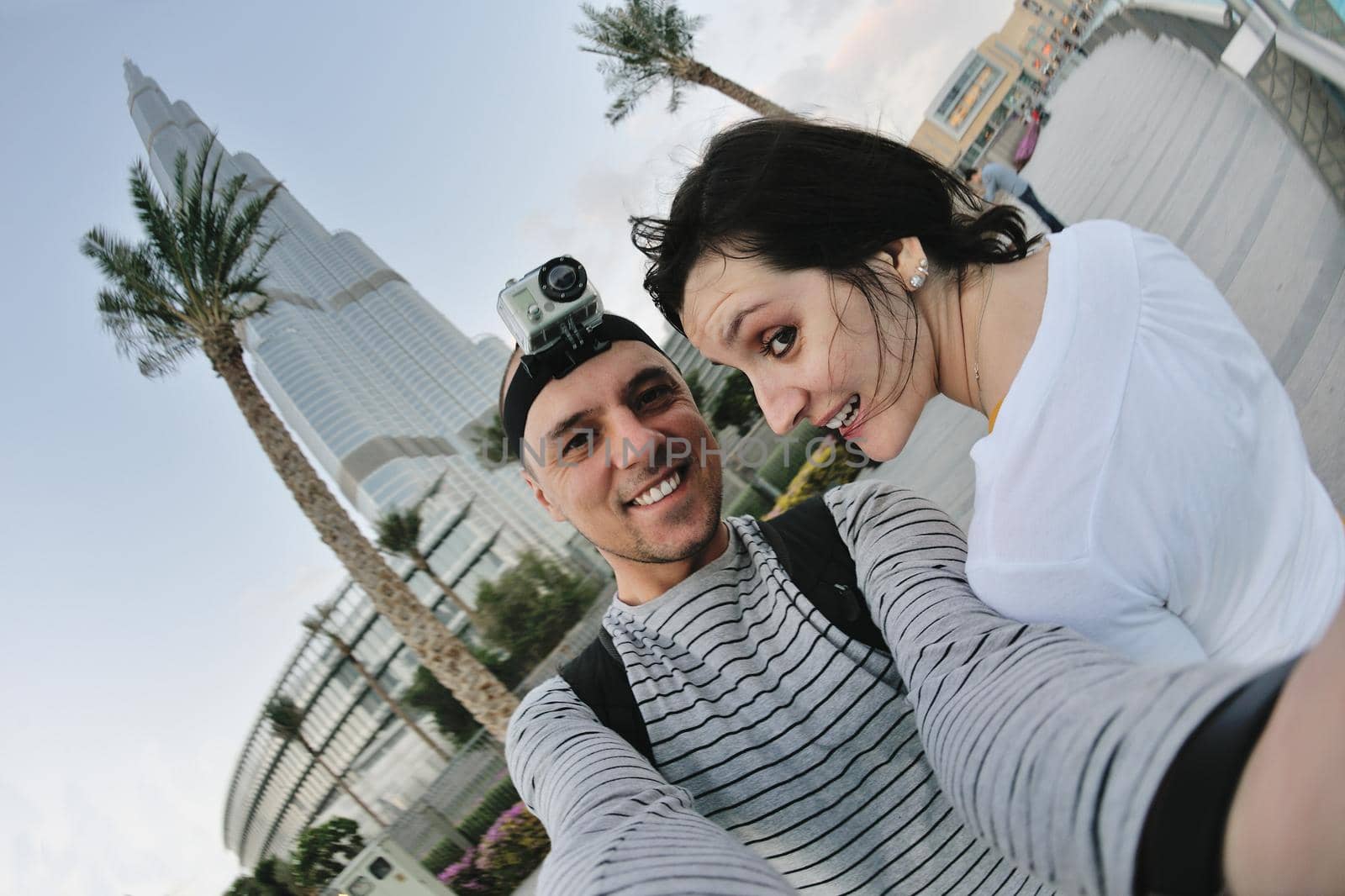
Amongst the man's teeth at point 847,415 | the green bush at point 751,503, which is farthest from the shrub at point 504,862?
the man's teeth at point 847,415

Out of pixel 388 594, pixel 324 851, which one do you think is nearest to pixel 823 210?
pixel 388 594

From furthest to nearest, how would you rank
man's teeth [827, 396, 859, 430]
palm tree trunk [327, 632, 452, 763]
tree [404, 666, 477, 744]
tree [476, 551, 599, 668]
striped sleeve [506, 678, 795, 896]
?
tree [476, 551, 599, 668] → palm tree trunk [327, 632, 452, 763] → tree [404, 666, 477, 744] → man's teeth [827, 396, 859, 430] → striped sleeve [506, 678, 795, 896]

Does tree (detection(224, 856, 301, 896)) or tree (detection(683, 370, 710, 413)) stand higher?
tree (detection(683, 370, 710, 413))

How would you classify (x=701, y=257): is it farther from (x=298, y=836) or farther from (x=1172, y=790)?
(x=298, y=836)

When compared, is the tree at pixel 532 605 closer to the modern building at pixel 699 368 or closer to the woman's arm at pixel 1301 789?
the modern building at pixel 699 368

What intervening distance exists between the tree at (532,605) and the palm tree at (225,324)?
12.2m

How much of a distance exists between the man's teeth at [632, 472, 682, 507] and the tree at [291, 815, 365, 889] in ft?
36.8

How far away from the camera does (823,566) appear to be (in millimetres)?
1757

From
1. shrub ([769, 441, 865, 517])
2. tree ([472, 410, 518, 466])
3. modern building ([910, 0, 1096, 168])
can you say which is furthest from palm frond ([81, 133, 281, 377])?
modern building ([910, 0, 1096, 168])

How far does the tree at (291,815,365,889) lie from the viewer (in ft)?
33.1

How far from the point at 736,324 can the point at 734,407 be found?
15.8 meters

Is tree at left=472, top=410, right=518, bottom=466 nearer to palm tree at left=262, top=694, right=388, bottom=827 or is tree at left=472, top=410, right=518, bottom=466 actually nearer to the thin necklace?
the thin necklace

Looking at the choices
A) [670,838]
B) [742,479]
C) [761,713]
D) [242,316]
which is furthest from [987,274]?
[742,479]

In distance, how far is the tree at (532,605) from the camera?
19.9 m
